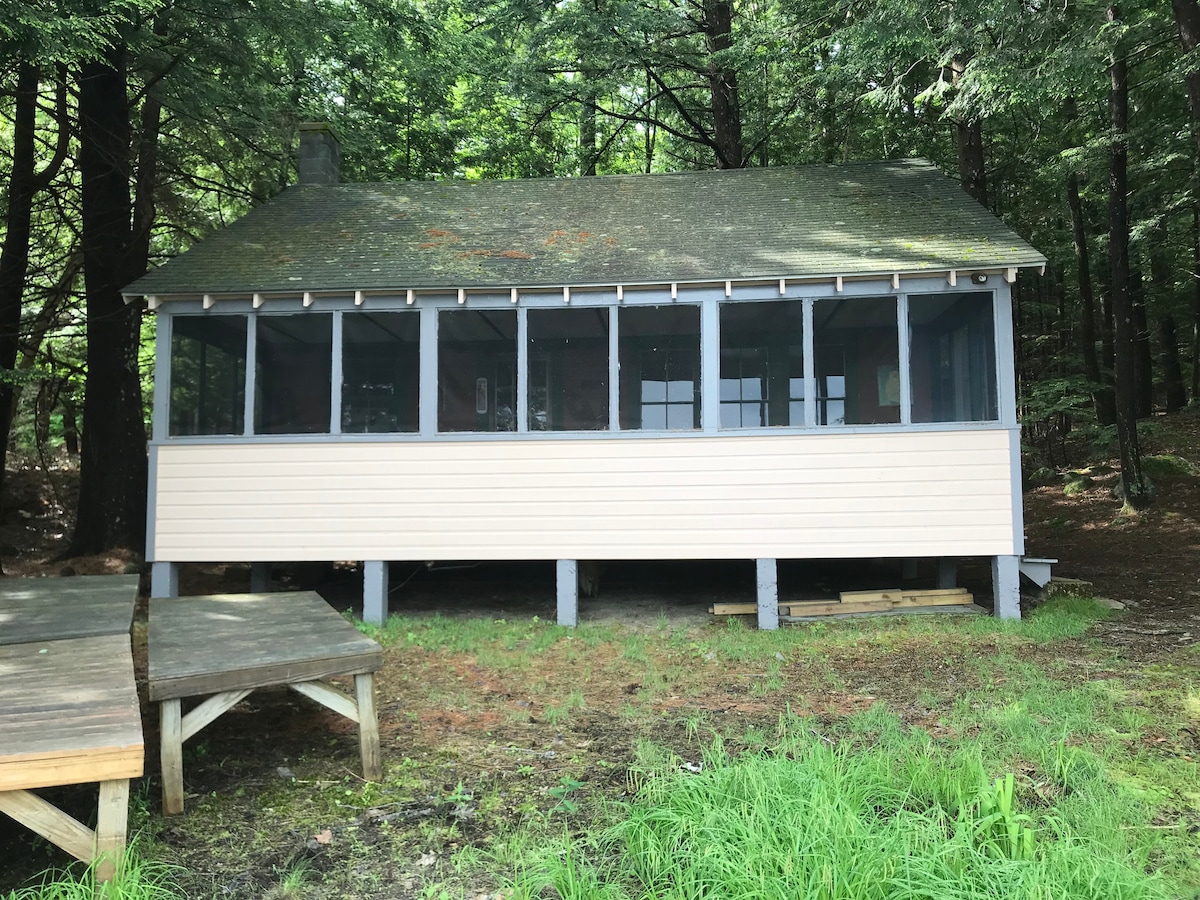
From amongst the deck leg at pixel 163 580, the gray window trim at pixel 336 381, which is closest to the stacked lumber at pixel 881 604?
the gray window trim at pixel 336 381

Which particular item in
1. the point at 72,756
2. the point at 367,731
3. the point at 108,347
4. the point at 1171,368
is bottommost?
the point at 367,731

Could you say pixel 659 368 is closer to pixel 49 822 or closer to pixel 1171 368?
pixel 49 822

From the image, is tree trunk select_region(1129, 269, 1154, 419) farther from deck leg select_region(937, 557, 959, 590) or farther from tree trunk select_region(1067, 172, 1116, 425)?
deck leg select_region(937, 557, 959, 590)

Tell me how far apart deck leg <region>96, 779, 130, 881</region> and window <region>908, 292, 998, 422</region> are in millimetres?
7427

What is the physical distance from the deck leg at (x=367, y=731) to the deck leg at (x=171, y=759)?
863mm

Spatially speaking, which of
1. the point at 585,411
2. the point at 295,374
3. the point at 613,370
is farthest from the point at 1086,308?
the point at 295,374

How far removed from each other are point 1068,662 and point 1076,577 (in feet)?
13.2

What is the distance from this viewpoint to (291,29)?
30.0ft

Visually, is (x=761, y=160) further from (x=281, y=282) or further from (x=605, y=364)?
(x=281, y=282)

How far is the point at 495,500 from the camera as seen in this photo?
27.1 ft

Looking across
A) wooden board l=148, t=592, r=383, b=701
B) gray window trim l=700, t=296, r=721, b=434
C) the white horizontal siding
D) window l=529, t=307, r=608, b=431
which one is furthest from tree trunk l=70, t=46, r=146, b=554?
gray window trim l=700, t=296, r=721, b=434

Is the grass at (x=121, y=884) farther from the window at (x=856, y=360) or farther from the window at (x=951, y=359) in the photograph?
the window at (x=951, y=359)

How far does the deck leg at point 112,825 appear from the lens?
2852 millimetres

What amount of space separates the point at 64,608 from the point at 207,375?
12.5 ft
